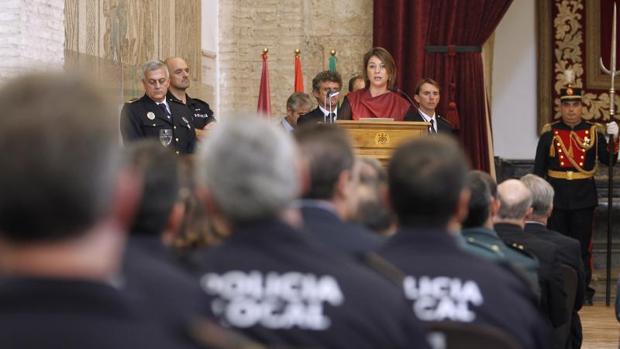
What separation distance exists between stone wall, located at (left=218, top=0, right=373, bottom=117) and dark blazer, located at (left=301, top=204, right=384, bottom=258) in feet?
31.8

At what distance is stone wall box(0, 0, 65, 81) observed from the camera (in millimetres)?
7508

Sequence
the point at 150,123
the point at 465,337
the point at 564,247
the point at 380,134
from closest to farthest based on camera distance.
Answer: the point at 465,337 → the point at 564,247 → the point at 380,134 → the point at 150,123

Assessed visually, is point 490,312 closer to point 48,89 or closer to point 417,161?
point 417,161

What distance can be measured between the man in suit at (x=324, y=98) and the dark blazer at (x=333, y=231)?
6565 millimetres

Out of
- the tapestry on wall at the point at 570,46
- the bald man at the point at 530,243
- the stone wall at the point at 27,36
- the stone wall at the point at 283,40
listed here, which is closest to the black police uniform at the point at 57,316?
the bald man at the point at 530,243

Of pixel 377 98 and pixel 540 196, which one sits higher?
pixel 377 98

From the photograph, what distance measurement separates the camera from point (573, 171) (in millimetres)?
10703

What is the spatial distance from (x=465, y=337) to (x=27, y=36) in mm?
5398

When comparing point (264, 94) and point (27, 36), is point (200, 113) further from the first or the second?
point (264, 94)

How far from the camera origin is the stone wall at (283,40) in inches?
500

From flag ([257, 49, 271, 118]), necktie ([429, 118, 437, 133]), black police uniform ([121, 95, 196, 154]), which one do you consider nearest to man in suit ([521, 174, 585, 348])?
black police uniform ([121, 95, 196, 154])

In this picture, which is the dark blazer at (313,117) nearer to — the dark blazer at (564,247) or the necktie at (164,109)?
the necktie at (164,109)

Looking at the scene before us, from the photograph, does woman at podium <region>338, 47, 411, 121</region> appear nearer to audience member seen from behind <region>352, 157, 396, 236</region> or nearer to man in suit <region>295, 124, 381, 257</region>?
audience member seen from behind <region>352, 157, 396, 236</region>

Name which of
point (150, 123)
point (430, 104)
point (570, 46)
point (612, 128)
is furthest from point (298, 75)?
point (570, 46)
